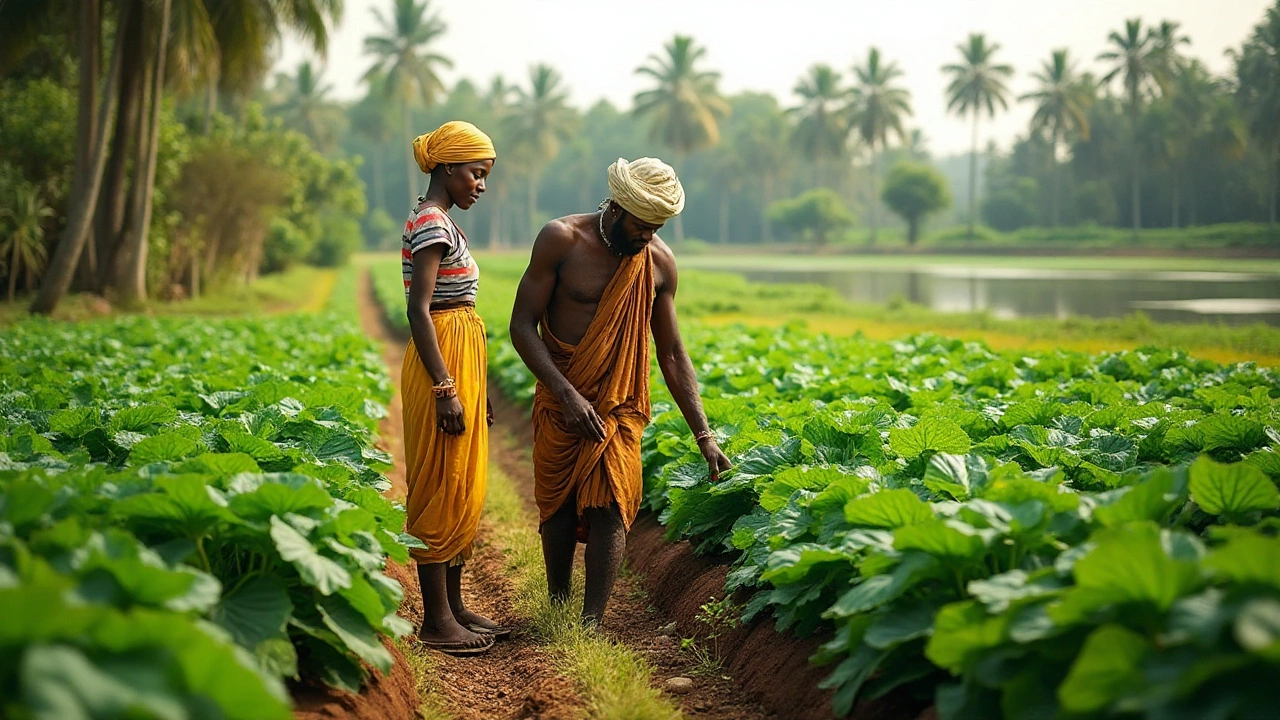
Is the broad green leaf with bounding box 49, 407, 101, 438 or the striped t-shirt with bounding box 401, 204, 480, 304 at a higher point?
the striped t-shirt with bounding box 401, 204, 480, 304

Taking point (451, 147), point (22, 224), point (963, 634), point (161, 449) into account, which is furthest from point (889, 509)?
point (22, 224)

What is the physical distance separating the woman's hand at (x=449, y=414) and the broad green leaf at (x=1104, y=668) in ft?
8.53

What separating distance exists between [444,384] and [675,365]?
111cm

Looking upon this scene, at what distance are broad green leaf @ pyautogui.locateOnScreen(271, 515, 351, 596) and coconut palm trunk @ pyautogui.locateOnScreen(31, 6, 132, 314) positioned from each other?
19.9 m

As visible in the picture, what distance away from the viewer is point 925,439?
13.9ft

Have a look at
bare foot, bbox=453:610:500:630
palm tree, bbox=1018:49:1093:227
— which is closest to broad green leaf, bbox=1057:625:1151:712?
bare foot, bbox=453:610:500:630

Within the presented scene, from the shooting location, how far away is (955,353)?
983 cm

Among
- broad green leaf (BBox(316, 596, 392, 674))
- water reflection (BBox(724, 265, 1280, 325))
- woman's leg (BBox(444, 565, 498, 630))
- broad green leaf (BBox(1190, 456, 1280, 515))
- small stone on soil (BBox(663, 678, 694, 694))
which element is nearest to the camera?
broad green leaf (BBox(1190, 456, 1280, 515))

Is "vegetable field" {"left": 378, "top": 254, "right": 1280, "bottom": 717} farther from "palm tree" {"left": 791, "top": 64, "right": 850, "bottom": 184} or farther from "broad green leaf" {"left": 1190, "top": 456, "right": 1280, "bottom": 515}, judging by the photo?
"palm tree" {"left": 791, "top": 64, "right": 850, "bottom": 184}

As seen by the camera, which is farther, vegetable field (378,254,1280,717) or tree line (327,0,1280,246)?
tree line (327,0,1280,246)

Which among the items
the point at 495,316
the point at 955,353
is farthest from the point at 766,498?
the point at 495,316

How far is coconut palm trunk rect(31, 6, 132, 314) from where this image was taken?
65.9 feet

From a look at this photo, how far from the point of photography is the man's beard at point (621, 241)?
176 inches

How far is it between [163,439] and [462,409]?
3.57ft
